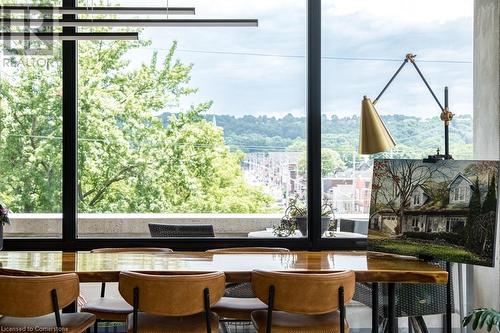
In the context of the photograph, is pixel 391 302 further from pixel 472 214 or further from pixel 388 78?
pixel 388 78

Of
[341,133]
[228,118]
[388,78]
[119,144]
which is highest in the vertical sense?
[388,78]

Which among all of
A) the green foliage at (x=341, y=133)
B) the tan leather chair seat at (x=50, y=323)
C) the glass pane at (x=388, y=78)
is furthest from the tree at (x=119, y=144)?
the tan leather chair seat at (x=50, y=323)

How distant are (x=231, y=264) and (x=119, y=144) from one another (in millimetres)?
2177

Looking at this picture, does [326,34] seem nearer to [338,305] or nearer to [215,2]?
[215,2]

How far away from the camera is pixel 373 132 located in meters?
4.57

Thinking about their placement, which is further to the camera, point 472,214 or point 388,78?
point 388,78

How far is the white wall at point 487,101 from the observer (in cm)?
448

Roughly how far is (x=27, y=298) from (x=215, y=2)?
334 centimetres

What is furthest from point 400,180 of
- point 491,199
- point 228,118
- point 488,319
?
point 228,118

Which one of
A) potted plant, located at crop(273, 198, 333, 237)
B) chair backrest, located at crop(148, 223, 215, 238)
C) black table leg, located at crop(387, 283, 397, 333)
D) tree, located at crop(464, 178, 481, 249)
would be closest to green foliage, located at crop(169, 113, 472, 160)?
potted plant, located at crop(273, 198, 333, 237)

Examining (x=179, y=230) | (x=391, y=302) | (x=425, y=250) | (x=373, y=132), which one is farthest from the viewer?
(x=179, y=230)

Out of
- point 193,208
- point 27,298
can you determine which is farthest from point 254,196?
point 27,298

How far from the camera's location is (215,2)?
208 inches

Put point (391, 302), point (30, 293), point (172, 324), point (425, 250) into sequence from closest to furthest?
point (30, 293)
point (172, 324)
point (391, 302)
point (425, 250)
